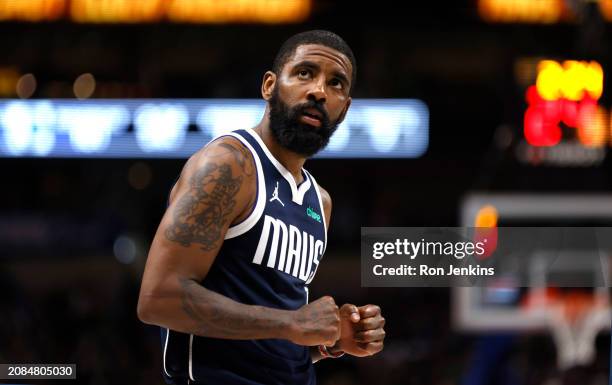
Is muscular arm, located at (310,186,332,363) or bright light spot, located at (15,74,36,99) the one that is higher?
bright light spot, located at (15,74,36,99)

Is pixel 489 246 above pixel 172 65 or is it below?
below

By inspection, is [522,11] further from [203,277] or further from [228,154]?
[203,277]

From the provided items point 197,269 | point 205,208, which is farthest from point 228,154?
point 197,269

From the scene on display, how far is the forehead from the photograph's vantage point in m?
2.66

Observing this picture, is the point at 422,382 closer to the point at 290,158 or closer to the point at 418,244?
the point at 418,244

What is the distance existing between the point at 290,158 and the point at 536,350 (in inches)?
189

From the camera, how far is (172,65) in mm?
6977

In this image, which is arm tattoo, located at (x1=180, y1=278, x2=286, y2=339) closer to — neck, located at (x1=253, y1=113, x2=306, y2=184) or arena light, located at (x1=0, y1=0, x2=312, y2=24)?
neck, located at (x1=253, y1=113, x2=306, y2=184)

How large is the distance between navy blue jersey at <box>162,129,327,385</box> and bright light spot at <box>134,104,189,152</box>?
4172mm

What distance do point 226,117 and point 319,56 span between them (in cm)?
414

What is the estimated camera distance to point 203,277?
2367 mm

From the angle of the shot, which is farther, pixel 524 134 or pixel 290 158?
pixel 524 134

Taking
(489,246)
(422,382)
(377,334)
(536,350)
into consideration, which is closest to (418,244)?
(489,246)

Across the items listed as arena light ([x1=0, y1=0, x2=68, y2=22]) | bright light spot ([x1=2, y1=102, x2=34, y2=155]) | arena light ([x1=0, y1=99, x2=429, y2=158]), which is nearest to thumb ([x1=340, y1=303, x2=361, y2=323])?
arena light ([x1=0, y1=99, x2=429, y2=158])
